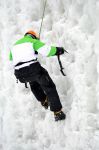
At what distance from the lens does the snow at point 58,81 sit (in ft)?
19.7

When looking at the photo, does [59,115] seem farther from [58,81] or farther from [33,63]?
[33,63]

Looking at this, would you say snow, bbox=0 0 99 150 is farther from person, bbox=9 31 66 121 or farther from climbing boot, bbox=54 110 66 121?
person, bbox=9 31 66 121

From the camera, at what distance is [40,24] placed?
7637 mm

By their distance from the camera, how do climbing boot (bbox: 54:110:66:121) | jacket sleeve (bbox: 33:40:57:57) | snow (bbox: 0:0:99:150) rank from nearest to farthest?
jacket sleeve (bbox: 33:40:57:57) → snow (bbox: 0:0:99:150) → climbing boot (bbox: 54:110:66:121)

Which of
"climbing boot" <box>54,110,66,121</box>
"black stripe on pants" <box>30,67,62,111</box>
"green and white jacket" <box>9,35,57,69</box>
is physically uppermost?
"green and white jacket" <box>9,35,57,69</box>

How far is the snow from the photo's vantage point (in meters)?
6.02

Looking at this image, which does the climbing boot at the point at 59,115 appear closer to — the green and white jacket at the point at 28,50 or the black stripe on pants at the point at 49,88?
the black stripe on pants at the point at 49,88

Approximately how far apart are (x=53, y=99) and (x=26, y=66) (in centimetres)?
70

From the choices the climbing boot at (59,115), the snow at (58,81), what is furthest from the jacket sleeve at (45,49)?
the climbing boot at (59,115)

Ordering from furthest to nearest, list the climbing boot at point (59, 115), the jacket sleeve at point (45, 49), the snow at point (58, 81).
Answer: the climbing boot at point (59, 115)
the snow at point (58, 81)
the jacket sleeve at point (45, 49)

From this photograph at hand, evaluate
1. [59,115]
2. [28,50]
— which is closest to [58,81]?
[59,115]

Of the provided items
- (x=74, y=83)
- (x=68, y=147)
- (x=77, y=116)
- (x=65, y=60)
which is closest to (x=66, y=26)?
(x=65, y=60)

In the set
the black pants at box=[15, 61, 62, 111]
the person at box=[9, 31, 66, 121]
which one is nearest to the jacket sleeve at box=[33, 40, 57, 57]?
the person at box=[9, 31, 66, 121]

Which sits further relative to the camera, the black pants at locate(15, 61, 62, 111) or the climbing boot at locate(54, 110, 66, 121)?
the climbing boot at locate(54, 110, 66, 121)
